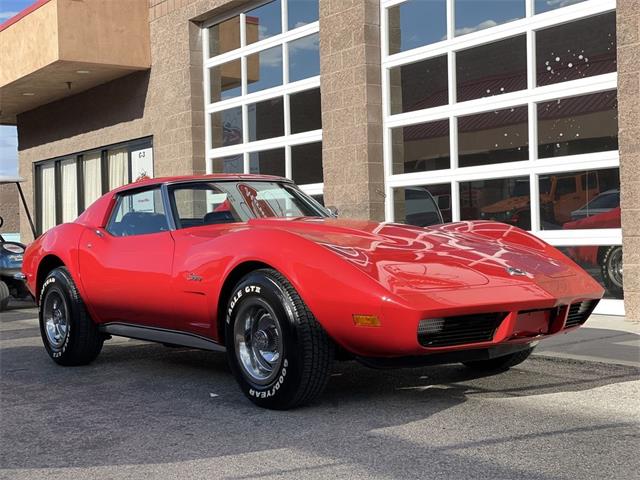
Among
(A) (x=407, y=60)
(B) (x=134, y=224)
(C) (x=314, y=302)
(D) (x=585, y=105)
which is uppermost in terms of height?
(A) (x=407, y=60)

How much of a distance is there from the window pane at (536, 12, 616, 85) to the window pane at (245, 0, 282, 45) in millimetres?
4761

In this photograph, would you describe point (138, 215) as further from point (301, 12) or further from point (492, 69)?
point (301, 12)

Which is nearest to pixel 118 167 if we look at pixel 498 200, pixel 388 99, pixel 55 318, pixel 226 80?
pixel 226 80

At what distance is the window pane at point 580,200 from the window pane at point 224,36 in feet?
21.2

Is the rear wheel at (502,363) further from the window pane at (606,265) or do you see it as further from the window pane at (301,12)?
the window pane at (301,12)

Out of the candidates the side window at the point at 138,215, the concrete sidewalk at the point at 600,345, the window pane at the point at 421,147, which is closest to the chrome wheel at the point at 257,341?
the side window at the point at 138,215

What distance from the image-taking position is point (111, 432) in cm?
415

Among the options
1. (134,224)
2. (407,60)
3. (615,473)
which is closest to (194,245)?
(134,224)

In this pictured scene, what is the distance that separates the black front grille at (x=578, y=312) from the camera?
469 cm

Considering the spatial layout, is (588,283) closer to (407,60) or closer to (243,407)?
(243,407)

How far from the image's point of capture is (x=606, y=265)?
331 inches

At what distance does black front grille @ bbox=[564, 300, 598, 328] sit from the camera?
4695 mm

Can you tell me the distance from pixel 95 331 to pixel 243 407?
1968 mm

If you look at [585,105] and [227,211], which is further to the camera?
[585,105]
